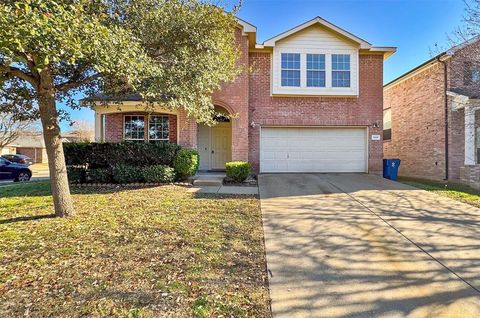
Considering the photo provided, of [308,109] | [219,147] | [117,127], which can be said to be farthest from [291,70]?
[117,127]

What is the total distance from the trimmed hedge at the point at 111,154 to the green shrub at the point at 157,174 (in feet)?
1.43

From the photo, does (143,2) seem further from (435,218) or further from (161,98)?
(435,218)

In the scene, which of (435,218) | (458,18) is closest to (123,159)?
(435,218)

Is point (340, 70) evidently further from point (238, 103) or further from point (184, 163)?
point (184, 163)

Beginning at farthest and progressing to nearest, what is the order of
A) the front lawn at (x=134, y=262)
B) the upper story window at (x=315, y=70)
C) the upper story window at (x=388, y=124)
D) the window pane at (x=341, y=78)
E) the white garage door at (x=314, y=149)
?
the upper story window at (x=388, y=124) → the white garage door at (x=314, y=149) → the window pane at (x=341, y=78) → the upper story window at (x=315, y=70) → the front lawn at (x=134, y=262)

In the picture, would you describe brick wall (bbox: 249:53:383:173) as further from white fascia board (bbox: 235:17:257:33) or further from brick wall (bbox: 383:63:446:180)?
brick wall (bbox: 383:63:446:180)

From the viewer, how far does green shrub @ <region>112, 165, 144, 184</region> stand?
10.3m

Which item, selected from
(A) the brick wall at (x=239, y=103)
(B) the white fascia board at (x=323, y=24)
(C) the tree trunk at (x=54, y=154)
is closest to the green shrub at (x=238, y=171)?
(A) the brick wall at (x=239, y=103)

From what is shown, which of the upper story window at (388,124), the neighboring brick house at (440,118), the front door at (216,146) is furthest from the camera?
the upper story window at (388,124)

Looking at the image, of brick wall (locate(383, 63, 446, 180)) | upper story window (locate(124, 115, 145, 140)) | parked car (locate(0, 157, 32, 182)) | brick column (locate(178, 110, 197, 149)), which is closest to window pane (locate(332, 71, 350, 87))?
brick wall (locate(383, 63, 446, 180))

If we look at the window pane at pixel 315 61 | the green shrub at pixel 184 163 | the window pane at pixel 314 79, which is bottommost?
the green shrub at pixel 184 163

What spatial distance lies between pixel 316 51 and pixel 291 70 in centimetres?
143

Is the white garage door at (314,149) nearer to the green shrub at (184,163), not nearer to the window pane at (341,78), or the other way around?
the window pane at (341,78)

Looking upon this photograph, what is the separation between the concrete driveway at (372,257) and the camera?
3049 mm
